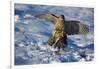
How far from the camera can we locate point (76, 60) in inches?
85.4

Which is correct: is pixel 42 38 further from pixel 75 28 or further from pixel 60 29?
pixel 75 28

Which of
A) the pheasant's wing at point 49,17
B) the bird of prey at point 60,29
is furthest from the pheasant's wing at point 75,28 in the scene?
the pheasant's wing at point 49,17

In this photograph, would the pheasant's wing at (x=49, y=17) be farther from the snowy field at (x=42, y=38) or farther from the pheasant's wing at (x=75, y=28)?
the pheasant's wing at (x=75, y=28)

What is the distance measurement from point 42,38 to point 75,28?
1.32 ft

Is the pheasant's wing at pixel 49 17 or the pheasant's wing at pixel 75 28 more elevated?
the pheasant's wing at pixel 49 17

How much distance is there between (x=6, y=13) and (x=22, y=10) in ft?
0.55

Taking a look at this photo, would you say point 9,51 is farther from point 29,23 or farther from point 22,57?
point 29,23

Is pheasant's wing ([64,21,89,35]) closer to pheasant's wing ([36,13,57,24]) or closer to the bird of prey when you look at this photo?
the bird of prey

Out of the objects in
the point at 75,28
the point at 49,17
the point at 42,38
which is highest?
the point at 49,17

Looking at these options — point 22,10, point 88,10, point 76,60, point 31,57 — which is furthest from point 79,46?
point 22,10

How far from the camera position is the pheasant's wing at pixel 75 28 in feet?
7.03

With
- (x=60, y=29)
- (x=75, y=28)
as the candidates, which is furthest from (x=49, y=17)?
(x=75, y=28)

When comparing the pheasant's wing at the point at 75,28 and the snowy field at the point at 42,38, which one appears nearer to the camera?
the snowy field at the point at 42,38

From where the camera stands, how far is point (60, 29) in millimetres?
2111
